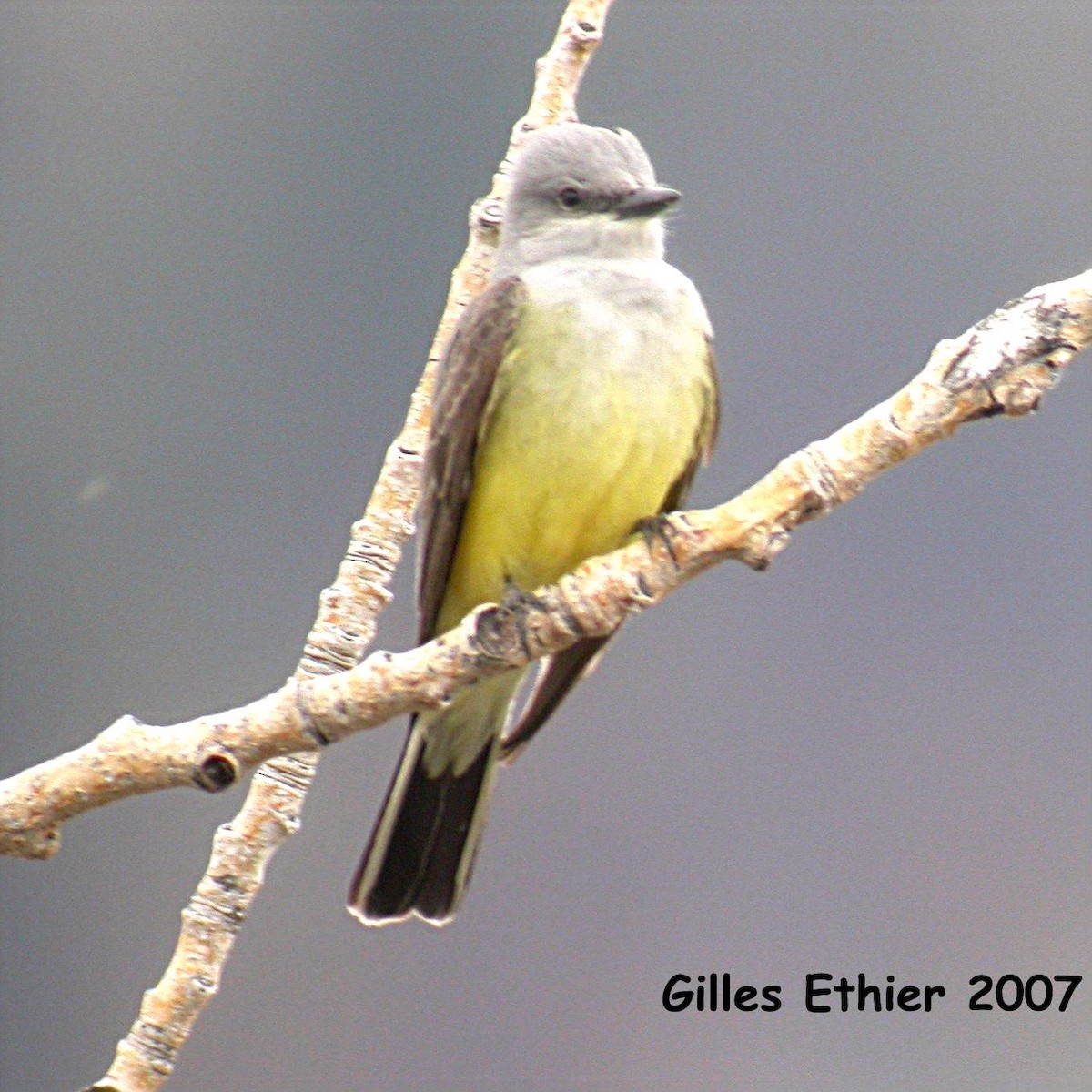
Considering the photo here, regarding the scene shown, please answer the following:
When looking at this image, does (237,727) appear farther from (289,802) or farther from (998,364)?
(998,364)

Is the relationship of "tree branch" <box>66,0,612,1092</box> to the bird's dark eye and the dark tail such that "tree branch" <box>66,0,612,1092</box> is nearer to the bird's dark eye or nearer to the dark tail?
the bird's dark eye

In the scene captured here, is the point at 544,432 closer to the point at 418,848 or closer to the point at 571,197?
the point at 571,197

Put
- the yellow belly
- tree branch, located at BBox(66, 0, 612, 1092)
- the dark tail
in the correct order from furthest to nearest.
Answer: the dark tail, the yellow belly, tree branch, located at BBox(66, 0, 612, 1092)

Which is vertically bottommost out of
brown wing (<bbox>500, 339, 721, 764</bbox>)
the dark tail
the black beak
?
the dark tail

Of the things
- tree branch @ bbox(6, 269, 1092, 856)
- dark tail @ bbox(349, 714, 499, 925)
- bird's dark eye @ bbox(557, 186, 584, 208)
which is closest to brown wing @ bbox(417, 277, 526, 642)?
bird's dark eye @ bbox(557, 186, 584, 208)

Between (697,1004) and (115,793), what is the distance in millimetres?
1225

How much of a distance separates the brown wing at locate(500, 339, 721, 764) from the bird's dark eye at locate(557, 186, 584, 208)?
298mm

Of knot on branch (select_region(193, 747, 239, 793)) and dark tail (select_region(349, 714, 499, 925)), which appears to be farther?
dark tail (select_region(349, 714, 499, 925))

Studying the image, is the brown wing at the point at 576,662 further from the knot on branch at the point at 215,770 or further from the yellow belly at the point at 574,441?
the knot on branch at the point at 215,770

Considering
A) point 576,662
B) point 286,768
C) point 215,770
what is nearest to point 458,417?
point 576,662

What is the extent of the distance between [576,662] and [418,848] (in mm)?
350

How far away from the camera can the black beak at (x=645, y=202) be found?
8.80 ft

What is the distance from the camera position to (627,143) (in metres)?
2.80

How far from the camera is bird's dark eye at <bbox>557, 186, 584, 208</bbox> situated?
9.19ft
